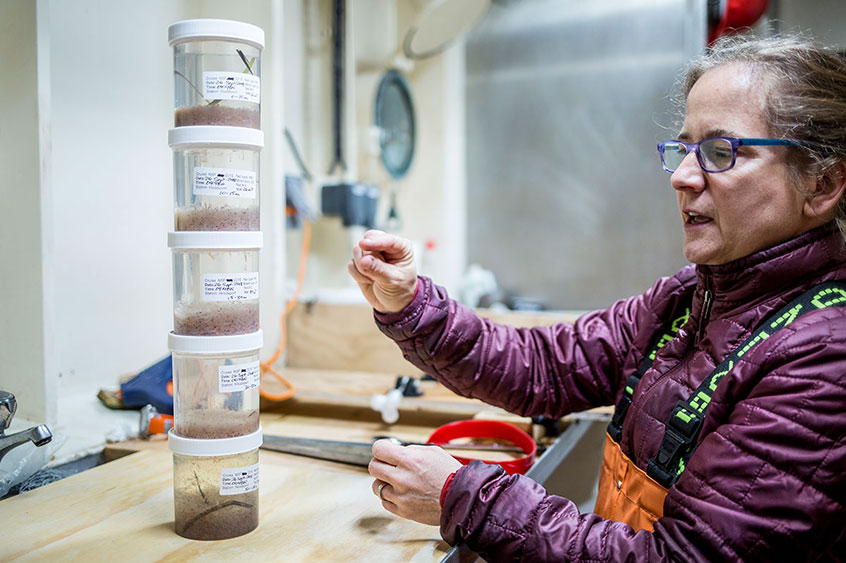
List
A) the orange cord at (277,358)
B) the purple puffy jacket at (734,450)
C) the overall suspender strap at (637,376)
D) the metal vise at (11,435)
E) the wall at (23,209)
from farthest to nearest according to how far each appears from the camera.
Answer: the orange cord at (277,358), the wall at (23,209), the overall suspender strap at (637,376), the metal vise at (11,435), the purple puffy jacket at (734,450)

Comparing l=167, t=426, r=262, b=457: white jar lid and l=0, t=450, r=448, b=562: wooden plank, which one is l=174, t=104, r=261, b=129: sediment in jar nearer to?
l=167, t=426, r=262, b=457: white jar lid

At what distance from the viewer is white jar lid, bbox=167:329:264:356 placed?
90 cm

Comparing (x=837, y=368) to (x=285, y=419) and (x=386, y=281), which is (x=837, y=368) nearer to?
(x=386, y=281)

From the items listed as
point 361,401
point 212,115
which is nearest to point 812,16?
point 361,401

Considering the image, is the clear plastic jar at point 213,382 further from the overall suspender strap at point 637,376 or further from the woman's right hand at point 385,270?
the overall suspender strap at point 637,376

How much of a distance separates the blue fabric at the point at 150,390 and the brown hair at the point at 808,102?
4.10ft

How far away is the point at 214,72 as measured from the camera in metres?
0.88

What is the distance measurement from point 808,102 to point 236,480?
900 millimetres

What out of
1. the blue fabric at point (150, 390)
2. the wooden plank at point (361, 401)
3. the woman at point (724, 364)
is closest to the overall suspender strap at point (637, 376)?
the woman at point (724, 364)

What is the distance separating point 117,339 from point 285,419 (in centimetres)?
48

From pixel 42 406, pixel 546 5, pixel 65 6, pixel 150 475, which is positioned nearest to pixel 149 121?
pixel 65 6

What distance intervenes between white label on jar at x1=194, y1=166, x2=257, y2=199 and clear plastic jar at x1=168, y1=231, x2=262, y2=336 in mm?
53

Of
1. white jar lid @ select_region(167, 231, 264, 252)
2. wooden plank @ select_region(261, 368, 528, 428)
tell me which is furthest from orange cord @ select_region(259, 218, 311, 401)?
white jar lid @ select_region(167, 231, 264, 252)

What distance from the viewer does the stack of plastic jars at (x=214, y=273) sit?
2.92ft
